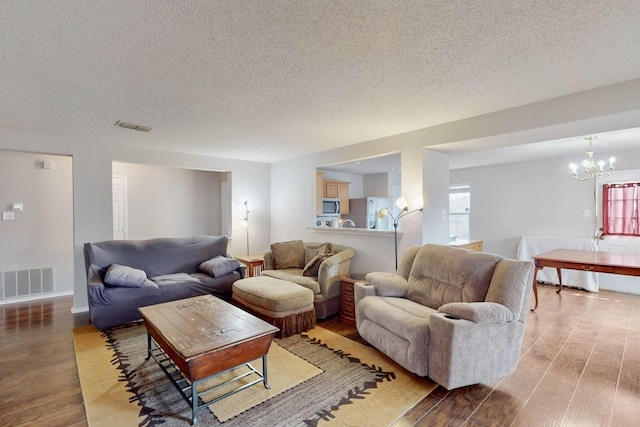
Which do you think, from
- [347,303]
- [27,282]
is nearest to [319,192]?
[347,303]

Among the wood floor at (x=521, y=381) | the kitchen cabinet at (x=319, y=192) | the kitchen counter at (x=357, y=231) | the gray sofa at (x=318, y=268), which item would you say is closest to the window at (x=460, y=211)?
the wood floor at (x=521, y=381)

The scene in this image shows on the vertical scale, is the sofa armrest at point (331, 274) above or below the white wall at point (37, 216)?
below

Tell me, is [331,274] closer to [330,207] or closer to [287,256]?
[287,256]

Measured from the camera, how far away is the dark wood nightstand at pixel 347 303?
11.8 feet

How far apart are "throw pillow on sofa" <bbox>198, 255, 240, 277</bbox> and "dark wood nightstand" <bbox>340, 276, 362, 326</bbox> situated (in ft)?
5.62

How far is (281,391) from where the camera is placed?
86.7 inches

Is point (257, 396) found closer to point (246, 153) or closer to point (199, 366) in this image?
point (199, 366)

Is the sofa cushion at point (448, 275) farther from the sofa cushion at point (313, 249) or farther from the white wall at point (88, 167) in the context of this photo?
the white wall at point (88, 167)

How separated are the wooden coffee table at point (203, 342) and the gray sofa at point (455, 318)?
1031 mm

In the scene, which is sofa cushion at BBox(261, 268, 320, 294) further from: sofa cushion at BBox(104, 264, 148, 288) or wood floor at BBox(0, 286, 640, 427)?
sofa cushion at BBox(104, 264, 148, 288)

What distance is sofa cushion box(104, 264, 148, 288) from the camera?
11.2 ft

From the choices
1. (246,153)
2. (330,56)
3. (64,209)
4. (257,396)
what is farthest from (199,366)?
(64,209)

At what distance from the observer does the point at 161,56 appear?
74.8 inches

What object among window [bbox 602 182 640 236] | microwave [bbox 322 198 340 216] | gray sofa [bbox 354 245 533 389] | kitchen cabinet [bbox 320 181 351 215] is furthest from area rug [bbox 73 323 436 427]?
window [bbox 602 182 640 236]
